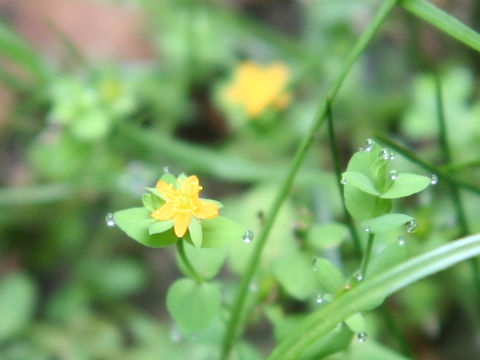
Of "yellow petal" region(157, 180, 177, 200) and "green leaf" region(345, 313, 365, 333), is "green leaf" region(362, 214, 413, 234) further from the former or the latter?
"yellow petal" region(157, 180, 177, 200)

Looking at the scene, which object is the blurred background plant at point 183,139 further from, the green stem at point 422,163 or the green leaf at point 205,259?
the green leaf at point 205,259

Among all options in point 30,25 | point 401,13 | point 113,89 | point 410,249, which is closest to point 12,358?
point 113,89

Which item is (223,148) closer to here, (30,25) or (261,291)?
(30,25)

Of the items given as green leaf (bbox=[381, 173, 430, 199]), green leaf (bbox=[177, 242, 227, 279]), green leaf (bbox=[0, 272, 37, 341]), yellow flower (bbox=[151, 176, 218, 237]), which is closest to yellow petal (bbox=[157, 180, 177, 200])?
yellow flower (bbox=[151, 176, 218, 237])

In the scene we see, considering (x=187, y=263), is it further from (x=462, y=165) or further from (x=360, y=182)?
(x=462, y=165)

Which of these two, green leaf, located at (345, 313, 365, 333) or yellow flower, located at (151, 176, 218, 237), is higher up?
yellow flower, located at (151, 176, 218, 237)

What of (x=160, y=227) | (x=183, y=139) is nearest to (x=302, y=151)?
(x=160, y=227)

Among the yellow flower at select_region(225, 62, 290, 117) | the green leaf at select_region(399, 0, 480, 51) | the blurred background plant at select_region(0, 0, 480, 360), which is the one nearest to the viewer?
the green leaf at select_region(399, 0, 480, 51)
